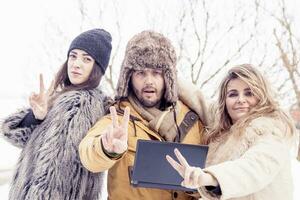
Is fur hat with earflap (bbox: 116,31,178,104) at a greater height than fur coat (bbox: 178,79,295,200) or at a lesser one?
greater

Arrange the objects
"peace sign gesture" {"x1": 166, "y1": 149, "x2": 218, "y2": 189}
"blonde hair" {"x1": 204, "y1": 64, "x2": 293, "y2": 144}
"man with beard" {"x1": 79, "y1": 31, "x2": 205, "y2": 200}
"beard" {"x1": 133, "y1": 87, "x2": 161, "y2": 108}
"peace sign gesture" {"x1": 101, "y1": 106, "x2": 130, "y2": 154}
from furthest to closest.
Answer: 1. "beard" {"x1": 133, "y1": 87, "x2": 161, "y2": 108}
2. "man with beard" {"x1": 79, "y1": 31, "x2": 205, "y2": 200}
3. "blonde hair" {"x1": 204, "y1": 64, "x2": 293, "y2": 144}
4. "peace sign gesture" {"x1": 101, "y1": 106, "x2": 130, "y2": 154}
5. "peace sign gesture" {"x1": 166, "y1": 149, "x2": 218, "y2": 189}

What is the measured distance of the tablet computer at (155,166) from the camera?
5.09ft

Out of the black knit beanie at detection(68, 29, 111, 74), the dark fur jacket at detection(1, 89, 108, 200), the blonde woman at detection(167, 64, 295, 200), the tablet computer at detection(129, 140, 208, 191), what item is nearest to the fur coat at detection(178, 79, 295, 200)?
the blonde woman at detection(167, 64, 295, 200)

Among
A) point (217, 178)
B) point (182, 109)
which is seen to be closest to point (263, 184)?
point (217, 178)

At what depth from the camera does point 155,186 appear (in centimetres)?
157

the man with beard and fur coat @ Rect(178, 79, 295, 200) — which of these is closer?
fur coat @ Rect(178, 79, 295, 200)

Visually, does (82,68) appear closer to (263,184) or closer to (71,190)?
(71,190)

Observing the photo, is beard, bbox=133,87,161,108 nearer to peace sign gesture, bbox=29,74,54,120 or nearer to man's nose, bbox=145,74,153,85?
man's nose, bbox=145,74,153,85

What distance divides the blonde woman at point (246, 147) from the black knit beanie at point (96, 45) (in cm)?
63

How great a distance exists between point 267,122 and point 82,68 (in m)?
0.92

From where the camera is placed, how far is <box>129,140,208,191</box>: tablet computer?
155 cm

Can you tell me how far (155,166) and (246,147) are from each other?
0.37 meters

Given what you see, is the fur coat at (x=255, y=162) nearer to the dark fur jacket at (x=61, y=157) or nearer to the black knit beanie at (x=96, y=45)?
the dark fur jacket at (x=61, y=157)

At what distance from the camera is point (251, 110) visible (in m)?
1.72
